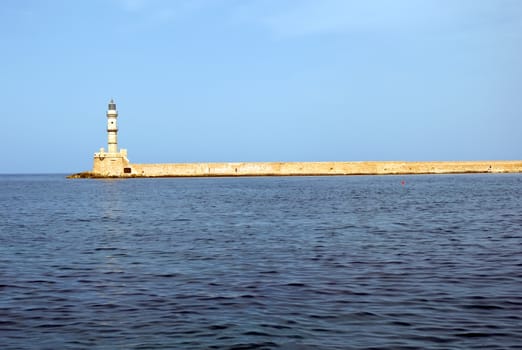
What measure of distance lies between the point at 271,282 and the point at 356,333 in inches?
113

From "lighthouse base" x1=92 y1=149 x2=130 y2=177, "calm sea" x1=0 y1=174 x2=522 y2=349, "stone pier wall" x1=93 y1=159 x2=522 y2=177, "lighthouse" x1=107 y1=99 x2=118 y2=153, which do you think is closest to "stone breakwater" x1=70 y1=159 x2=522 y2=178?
"stone pier wall" x1=93 y1=159 x2=522 y2=177

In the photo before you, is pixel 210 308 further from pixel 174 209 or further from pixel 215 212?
pixel 174 209

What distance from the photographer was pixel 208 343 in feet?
19.9

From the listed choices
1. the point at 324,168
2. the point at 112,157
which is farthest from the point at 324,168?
the point at 112,157

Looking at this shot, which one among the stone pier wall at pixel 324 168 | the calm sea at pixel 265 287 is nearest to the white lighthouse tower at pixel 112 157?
the stone pier wall at pixel 324 168

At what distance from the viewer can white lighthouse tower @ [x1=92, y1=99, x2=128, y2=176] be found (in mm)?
70875

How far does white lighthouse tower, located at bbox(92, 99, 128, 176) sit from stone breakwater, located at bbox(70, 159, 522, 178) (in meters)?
3.97

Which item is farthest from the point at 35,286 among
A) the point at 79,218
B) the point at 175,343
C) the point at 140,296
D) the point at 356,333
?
the point at 79,218

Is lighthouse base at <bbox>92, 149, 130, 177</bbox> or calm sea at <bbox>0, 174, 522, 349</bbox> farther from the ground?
lighthouse base at <bbox>92, 149, 130, 177</bbox>

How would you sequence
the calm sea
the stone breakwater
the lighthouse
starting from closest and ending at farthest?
1. the calm sea
2. the lighthouse
3. the stone breakwater

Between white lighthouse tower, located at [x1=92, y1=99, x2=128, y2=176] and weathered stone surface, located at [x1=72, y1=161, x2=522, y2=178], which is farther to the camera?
weathered stone surface, located at [x1=72, y1=161, x2=522, y2=178]

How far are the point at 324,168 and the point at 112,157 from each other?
2597cm

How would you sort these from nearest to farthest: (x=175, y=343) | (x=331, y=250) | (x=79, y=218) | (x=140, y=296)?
(x=175, y=343) < (x=140, y=296) < (x=331, y=250) < (x=79, y=218)

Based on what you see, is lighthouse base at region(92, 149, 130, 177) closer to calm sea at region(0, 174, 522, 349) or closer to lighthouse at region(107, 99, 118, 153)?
lighthouse at region(107, 99, 118, 153)
